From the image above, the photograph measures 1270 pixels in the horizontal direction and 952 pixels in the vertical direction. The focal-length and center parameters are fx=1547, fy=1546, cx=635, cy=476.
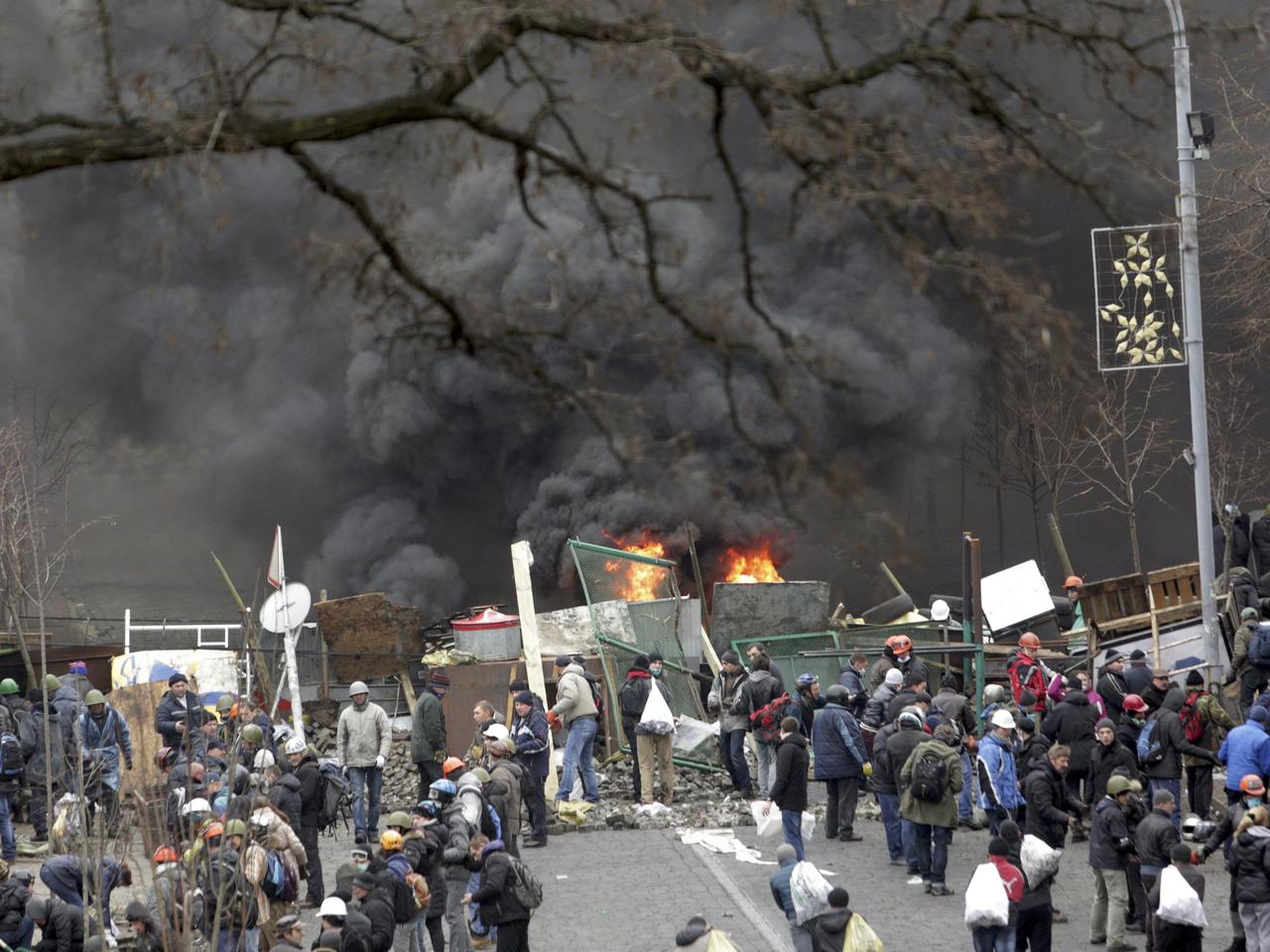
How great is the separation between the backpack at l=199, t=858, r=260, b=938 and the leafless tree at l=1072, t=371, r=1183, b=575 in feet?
60.3

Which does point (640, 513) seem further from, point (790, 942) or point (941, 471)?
point (790, 942)

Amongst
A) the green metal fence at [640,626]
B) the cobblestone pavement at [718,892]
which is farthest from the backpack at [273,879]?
the green metal fence at [640,626]

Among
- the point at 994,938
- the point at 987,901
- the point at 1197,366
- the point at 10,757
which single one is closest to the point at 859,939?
the point at 987,901

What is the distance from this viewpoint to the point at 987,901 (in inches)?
380

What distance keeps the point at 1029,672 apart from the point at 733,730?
2997mm

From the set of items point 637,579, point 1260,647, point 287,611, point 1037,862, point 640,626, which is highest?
point 637,579

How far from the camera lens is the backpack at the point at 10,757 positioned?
45.3 feet

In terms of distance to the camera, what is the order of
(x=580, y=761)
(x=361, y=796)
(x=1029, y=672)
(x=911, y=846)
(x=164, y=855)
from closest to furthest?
1. (x=164, y=855)
2. (x=911, y=846)
3. (x=361, y=796)
4. (x=1029, y=672)
5. (x=580, y=761)

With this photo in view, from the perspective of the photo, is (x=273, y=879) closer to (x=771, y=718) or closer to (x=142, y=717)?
(x=771, y=718)

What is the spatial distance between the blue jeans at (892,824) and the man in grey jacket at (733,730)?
2469 mm

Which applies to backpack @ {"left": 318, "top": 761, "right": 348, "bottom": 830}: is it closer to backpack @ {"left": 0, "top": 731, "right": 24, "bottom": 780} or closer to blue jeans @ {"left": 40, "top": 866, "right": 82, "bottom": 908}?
blue jeans @ {"left": 40, "top": 866, "right": 82, "bottom": 908}

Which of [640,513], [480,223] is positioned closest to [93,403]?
[480,223]

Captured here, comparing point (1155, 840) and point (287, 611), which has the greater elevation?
point (287, 611)

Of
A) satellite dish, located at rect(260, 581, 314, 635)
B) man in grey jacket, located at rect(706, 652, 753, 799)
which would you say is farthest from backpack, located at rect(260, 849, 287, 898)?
man in grey jacket, located at rect(706, 652, 753, 799)
